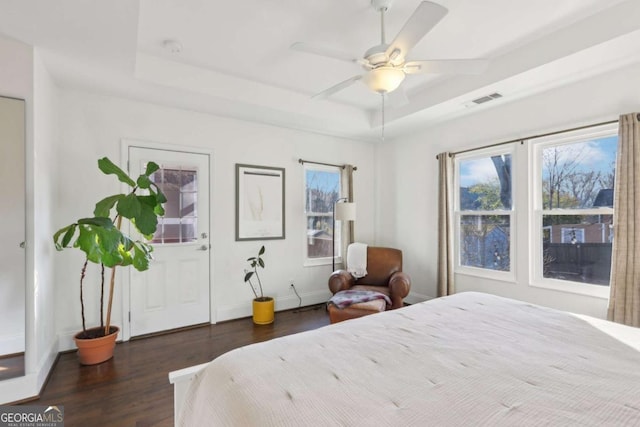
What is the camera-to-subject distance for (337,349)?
142 cm

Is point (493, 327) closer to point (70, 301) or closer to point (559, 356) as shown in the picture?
point (559, 356)

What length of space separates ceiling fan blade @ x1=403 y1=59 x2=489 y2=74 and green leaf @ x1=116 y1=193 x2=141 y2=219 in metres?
2.34

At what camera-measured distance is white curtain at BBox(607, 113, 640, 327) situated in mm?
2551

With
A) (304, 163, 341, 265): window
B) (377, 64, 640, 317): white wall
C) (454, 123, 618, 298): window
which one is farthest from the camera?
(304, 163, 341, 265): window

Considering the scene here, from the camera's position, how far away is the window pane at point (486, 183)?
3611 mm

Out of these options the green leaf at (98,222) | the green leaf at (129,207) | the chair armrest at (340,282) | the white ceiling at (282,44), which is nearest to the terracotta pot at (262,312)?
the chair armrest at (340,282)

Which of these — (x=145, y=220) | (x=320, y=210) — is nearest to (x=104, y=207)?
(x=145, y=220)

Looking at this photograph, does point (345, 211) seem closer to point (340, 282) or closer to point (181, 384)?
point (340, 282)

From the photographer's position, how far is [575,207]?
3068mm

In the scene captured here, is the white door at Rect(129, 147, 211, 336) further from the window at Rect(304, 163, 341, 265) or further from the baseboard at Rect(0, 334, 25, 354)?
the window at Rect(304, 163, 341, 265)

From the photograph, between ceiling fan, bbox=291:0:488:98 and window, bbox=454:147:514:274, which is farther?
window, bbox=454:147:514:274

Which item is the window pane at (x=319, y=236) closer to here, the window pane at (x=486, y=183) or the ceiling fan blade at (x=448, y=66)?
the window pane at (x=486, y=183)

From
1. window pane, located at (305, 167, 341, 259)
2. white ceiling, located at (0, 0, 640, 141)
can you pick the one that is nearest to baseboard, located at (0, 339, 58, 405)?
white ceiling, located at (0, 0, 640, 141)

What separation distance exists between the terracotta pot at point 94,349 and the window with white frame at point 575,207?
4.17 m
